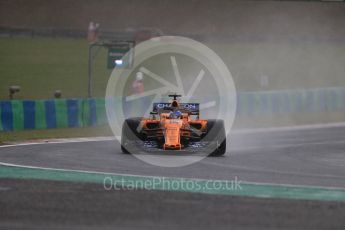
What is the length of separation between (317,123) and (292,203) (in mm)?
20493

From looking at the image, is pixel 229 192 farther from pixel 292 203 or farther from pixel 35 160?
pixel 35 160

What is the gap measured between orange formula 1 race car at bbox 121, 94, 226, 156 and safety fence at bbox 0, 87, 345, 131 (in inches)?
286

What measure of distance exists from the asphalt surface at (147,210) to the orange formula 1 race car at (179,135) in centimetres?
540

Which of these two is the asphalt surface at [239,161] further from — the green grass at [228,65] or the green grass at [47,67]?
the green grass at [47,67]

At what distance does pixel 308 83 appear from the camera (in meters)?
46.4

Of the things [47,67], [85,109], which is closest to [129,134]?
[85,109]

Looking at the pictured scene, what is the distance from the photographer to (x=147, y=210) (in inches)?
427

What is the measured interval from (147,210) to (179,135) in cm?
717

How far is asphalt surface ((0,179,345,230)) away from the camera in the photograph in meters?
9.93

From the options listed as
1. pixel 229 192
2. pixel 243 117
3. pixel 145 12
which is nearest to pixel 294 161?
pixel 229 192

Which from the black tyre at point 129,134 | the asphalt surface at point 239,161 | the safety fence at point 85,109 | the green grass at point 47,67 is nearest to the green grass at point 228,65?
the green grass at point 47,67

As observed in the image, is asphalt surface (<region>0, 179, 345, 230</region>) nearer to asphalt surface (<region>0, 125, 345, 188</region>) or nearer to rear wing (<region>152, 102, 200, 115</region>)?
asphalt surface (<region>0, 125, 345, 188</region>)

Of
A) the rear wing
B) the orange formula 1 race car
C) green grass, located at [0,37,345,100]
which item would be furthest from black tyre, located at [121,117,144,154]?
green grass, located at [0,37,345,100]

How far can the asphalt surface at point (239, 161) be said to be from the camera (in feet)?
49.2
